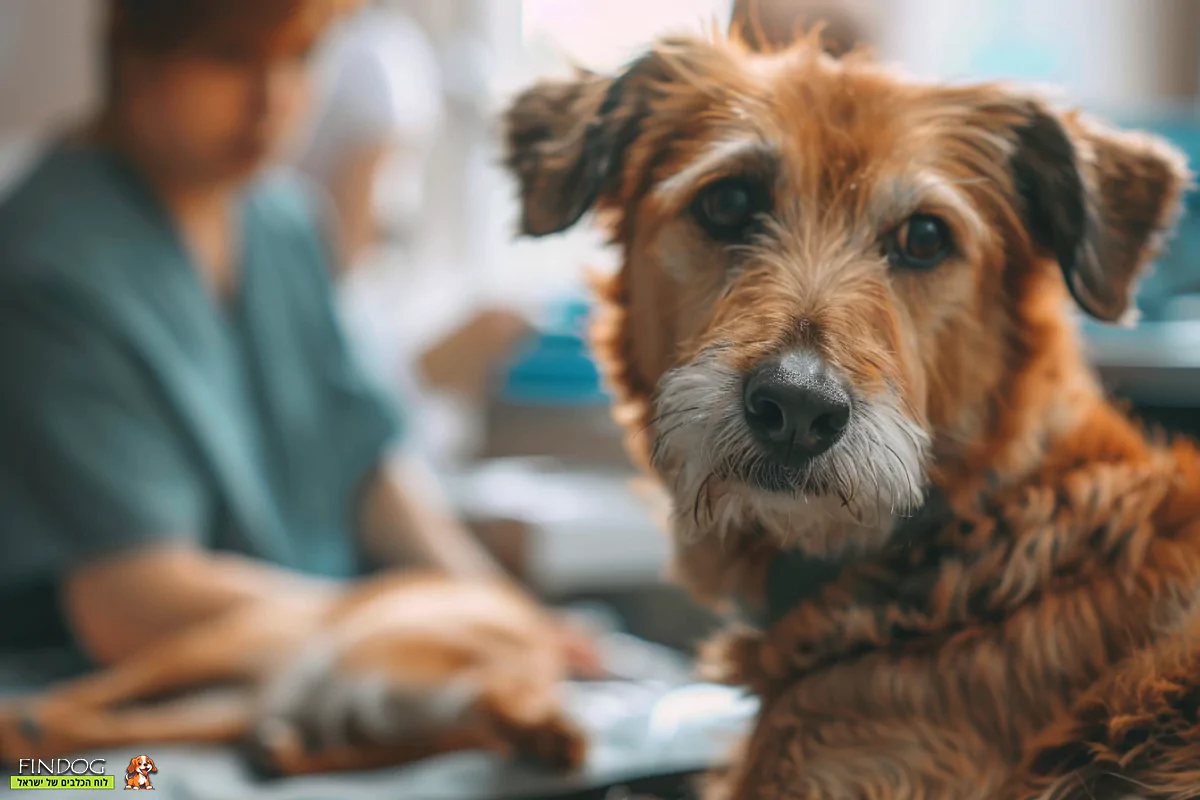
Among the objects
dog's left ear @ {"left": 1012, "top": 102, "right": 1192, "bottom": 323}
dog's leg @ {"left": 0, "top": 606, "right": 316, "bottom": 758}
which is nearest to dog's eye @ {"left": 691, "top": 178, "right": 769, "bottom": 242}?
dog's left ear @ {"left": 1012, "top": 102, "right": 1192, "bottom": 323}

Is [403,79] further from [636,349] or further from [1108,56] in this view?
[1108,56]

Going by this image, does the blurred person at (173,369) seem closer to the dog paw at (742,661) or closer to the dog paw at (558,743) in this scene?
the dog paw at (558,743)

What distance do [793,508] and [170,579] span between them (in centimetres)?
83

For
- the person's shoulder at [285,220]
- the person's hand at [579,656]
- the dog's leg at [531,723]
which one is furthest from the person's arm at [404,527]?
the dog's leg at [531,723]

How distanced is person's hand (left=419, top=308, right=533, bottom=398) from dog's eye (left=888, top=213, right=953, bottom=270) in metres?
1.41

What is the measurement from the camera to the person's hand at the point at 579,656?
1.50 metres

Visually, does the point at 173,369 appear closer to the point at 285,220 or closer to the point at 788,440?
the point at 285,220

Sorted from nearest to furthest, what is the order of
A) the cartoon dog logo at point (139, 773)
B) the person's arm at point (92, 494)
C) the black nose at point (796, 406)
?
the black nose at point (796, 406)
the cartoon dog logo at point (139, 773)
the person's arm at point (92, 494)

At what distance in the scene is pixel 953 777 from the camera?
2.33 ft

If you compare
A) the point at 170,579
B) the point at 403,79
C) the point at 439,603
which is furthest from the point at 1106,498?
the point at 403,79

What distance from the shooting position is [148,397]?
51.5 inches

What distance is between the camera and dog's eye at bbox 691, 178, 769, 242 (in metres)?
0.81

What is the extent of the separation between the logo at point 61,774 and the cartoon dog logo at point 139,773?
1cm

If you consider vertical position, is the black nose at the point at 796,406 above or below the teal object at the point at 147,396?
above
